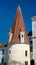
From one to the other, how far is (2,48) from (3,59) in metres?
2.59

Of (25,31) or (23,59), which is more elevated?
(25,31)

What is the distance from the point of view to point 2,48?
5197cm

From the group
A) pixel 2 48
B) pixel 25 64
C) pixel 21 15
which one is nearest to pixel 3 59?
pixel 2 48

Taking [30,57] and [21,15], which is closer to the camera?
[30,57]

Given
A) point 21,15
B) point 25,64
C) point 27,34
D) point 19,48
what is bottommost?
point 25,64

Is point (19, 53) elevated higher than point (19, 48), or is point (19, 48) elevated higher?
point (19, 48)

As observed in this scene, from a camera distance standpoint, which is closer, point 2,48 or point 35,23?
point 35,23

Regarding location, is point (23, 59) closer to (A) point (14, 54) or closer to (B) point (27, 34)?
(A) point (14, 54)

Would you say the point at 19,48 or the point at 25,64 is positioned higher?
the point at 19,48

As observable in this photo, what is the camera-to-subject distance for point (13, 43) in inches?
1855

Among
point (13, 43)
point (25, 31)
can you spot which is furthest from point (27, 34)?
point (13, 43)

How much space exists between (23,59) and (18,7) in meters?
11.9

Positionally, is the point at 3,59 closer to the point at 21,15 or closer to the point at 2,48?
the point at 2,48

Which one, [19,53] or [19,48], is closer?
[19,53]
